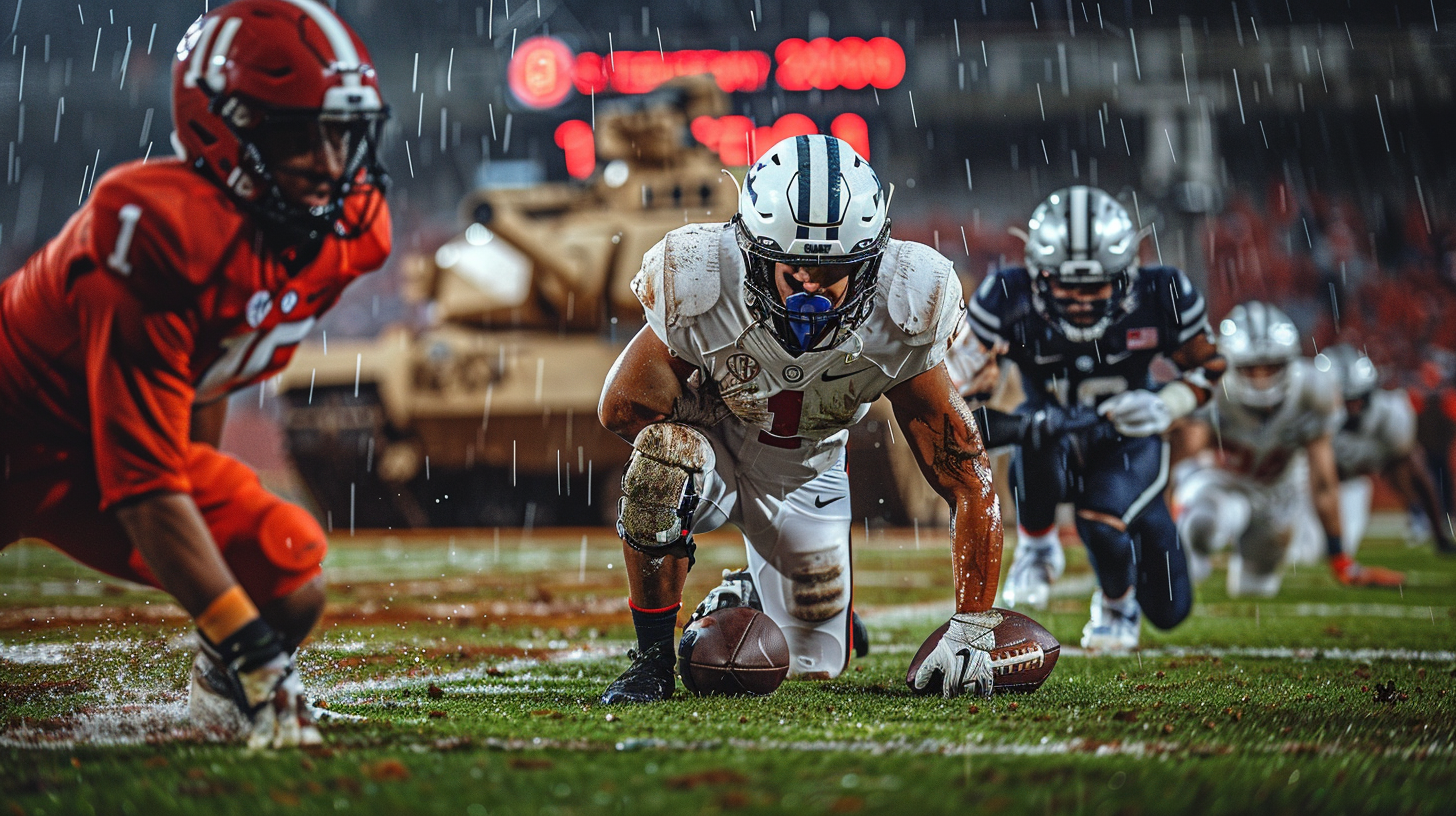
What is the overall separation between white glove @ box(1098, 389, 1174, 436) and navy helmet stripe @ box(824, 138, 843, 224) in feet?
6.95

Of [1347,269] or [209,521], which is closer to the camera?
[209,521]

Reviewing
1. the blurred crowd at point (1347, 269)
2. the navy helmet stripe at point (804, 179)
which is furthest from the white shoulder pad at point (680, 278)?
the blurred crowd at point (1347, 269)

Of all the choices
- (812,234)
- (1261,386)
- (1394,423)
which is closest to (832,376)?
(812,234)

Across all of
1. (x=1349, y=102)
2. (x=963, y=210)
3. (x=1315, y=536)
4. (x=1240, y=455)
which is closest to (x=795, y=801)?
(x=1240, y=455)

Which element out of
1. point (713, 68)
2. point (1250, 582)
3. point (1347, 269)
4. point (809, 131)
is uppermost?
point (713, 68)

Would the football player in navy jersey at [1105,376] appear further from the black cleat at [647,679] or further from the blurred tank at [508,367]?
the blurred tank at [508,367]

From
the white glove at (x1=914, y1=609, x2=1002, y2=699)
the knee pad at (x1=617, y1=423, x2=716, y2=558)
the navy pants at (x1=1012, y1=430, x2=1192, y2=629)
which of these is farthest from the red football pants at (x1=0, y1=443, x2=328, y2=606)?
the navy pants at (x1=1012, y1=430, x2=1192, y2=629)

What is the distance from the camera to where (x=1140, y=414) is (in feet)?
15.6

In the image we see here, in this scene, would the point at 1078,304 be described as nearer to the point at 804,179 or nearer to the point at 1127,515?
the point at 1127,515

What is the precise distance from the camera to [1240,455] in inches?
323

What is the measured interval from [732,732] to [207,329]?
4.17 feet

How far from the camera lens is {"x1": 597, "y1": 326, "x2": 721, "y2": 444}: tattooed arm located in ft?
10.8

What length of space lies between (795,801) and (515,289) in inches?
450

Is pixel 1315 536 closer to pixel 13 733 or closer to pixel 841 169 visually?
pixel 841 169
